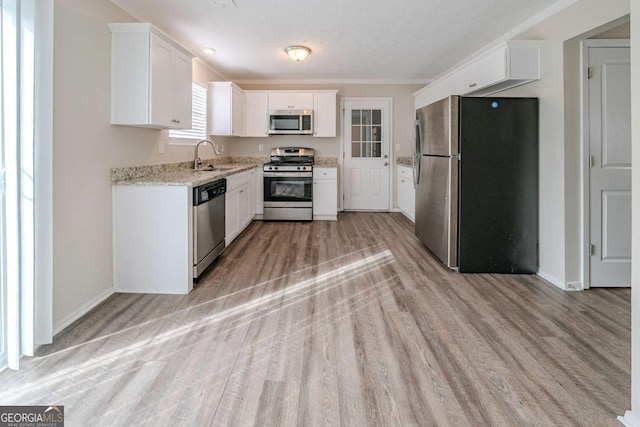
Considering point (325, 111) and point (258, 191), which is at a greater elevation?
point (325, 111)

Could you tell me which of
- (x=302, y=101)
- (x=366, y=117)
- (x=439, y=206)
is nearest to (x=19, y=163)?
(x=439, y=206)

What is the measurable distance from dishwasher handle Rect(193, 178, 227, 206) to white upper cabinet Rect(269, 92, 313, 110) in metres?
2.90

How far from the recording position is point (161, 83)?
129 inches

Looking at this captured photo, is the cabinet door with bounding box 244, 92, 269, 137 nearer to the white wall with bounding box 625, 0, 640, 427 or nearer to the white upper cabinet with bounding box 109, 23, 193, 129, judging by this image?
the white upper cabinet with bounding box 109, 23, 193, 129

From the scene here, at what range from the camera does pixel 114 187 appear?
10.3ft

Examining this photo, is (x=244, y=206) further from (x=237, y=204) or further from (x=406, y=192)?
(x=406, y=192)

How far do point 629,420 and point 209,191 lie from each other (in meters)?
3.22

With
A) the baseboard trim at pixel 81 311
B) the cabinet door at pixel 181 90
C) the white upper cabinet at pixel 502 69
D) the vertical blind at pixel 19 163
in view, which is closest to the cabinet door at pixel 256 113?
the cabinet door at pixel 181 90

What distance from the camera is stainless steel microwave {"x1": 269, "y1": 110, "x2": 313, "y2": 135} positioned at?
6.80 meters

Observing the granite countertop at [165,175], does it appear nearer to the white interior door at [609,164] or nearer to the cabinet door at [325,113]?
the cabinet door at [325,113]

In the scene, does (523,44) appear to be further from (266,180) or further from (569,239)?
(266,180)

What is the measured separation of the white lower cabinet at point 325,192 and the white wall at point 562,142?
3.55 metres

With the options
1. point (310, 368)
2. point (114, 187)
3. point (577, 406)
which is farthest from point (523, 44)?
point (114, 187)

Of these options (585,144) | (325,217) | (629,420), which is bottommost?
(629,420)
